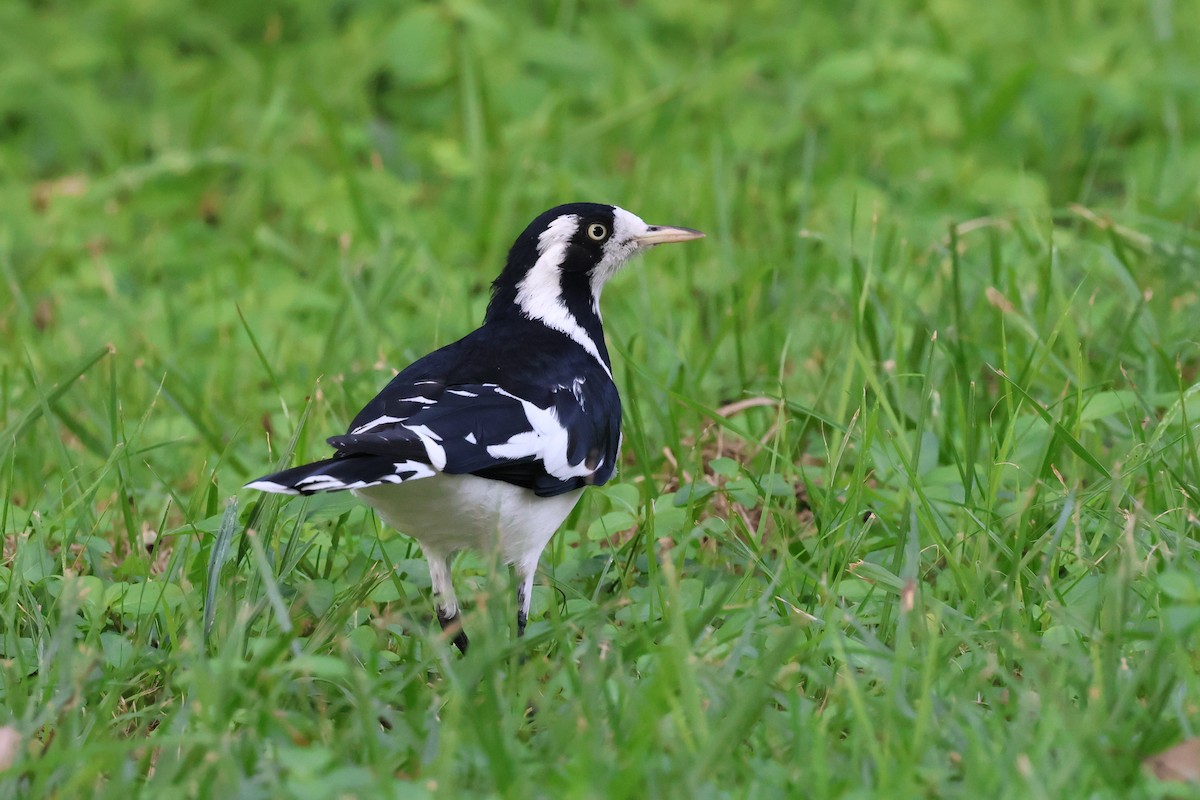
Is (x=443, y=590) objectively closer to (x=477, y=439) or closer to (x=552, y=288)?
(x=477, y=439)

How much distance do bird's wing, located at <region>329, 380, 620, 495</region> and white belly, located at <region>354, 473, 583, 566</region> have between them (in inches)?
1.6

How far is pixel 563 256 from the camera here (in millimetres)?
3910

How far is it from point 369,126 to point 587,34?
1.23 m

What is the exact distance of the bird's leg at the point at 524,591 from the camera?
3.38 m

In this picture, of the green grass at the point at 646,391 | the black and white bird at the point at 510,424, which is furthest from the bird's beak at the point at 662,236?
the green grass at the point at 646,391

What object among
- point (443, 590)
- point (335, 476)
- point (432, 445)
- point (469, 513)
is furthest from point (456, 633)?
point (335, 476)

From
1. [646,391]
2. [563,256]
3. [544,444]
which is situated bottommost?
[646,391]

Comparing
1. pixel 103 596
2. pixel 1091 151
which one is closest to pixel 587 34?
pixel 1091 151

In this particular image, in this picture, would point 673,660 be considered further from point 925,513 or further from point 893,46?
point 893,46

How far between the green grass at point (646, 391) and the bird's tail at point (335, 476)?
17cm

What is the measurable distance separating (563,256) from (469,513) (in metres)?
0.92

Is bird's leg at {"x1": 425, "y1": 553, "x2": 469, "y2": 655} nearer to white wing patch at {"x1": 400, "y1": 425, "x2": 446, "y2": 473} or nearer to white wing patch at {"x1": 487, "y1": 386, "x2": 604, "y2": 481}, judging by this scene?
white wing patch at {"x1": 487, "y1": 386, "x2": 604, "y2": 481}

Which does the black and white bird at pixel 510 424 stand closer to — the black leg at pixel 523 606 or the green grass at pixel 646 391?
the black leg at pixel 523 606

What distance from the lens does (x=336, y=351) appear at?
16.1 feet
